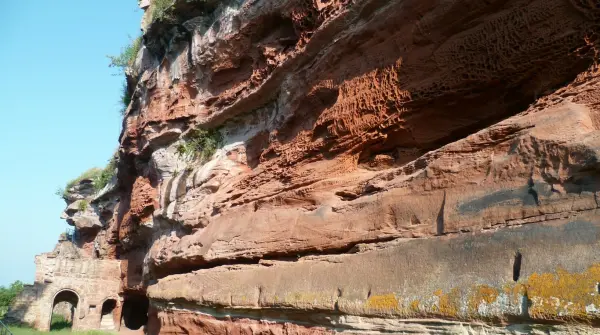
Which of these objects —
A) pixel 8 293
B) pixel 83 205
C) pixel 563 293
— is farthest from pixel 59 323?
pixel 563 293

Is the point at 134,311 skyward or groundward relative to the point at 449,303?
groundward

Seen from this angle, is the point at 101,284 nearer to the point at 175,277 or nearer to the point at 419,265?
the point at 175,277

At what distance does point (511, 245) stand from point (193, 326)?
231 inches

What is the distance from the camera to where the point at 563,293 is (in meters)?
3.01

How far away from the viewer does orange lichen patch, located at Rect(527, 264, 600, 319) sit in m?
2.88

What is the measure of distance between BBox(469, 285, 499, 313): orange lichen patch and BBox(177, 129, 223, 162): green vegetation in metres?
7.54

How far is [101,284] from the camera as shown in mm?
17250

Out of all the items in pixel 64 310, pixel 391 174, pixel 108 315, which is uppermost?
pixel 391 174

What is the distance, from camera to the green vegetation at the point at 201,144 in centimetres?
1043

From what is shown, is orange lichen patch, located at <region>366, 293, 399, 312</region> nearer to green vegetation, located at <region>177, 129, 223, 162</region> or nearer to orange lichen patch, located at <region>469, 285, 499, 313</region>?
orange lichen patch, located at <region>469, 285, 499, 313</region>

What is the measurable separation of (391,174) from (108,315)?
53.0 ft

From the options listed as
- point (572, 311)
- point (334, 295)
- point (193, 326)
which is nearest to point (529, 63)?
point (572, 311)

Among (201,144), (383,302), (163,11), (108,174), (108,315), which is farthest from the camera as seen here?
(108,174)

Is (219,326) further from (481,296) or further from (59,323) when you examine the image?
(59,323)
